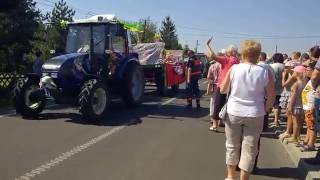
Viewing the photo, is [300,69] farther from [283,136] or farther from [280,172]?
[280,172]

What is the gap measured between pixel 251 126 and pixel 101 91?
22.7 ft

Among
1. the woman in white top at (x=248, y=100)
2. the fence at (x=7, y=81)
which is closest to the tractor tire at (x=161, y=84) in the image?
the fence at (x=7, y=81)

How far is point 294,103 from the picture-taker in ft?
30.9

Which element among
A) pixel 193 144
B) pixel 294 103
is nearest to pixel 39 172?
pixel 193 144

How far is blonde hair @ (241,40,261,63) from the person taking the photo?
6.11 m

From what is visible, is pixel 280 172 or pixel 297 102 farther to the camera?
pixel 297 102

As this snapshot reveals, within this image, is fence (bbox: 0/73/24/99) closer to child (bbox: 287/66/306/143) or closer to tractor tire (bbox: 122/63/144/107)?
tractor tire (bbox: 122/63/144/107)

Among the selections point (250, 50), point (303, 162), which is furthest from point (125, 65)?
point (250, 50)

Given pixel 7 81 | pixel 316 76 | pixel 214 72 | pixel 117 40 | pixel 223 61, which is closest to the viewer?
pixel 316 76

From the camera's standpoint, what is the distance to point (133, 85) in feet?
51.3

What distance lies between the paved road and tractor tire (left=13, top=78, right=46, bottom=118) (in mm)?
247

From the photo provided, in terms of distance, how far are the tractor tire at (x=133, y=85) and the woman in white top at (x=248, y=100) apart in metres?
9.03

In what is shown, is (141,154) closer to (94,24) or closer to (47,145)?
(47,145)

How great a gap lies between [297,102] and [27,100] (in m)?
6.64
